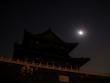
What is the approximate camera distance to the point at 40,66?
35.2ft

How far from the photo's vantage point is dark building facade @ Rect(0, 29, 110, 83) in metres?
10.4

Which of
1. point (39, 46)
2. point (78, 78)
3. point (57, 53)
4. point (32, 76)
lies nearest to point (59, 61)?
point (57, 53)

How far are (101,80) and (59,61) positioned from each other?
23.5 ft

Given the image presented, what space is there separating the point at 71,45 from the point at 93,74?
9.90 meters

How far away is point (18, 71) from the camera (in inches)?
413

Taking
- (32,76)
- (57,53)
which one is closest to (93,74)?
(32,76)

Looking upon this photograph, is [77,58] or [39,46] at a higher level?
[39,46]

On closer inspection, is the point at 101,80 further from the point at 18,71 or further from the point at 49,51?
the point at 49,51

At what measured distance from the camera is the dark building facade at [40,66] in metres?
10.4

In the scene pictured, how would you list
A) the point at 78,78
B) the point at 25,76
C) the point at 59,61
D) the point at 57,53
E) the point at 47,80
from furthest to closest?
the point at 57,53
the point at 59,61
the point at 78,78
the point at 47,80
the point at 25,76

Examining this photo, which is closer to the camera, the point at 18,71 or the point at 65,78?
the point at 18,71

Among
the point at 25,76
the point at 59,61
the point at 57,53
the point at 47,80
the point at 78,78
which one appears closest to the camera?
the point at 25,76

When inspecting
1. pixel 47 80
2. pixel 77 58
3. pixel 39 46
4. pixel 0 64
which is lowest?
pixel 47 80

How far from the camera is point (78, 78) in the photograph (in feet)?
39.3
